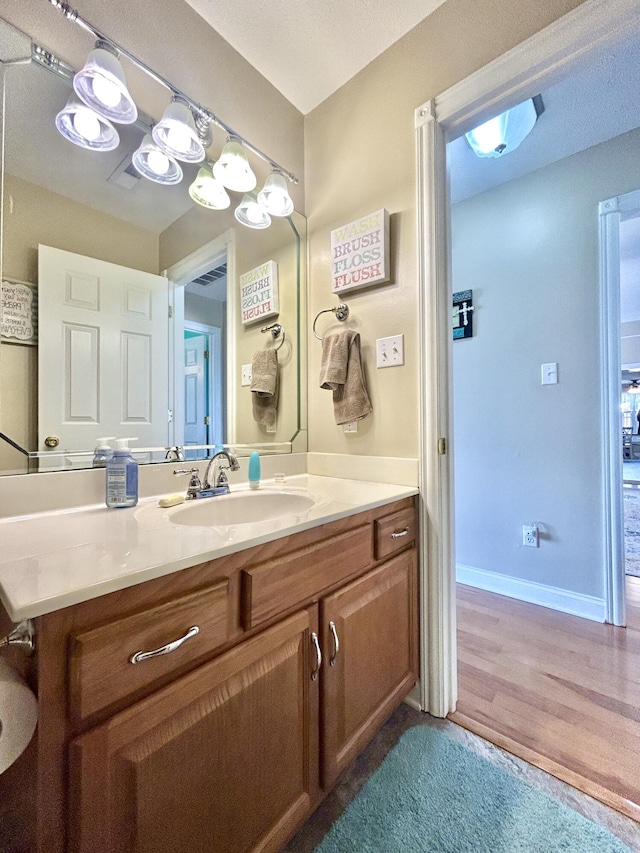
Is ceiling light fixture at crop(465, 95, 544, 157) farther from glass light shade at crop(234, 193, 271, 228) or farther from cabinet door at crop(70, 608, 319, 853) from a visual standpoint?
cabinet door at crop(70, 608, 319, 853)

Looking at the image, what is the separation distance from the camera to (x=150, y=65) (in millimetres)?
1187

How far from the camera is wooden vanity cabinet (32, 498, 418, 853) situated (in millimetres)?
507

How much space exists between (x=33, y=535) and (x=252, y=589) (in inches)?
19.2

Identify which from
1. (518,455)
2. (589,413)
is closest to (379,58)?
(589,413)

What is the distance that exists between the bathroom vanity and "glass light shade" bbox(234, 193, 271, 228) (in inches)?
47.6

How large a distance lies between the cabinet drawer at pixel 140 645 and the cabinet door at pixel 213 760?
0.12 ft

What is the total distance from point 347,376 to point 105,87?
114 centimetres

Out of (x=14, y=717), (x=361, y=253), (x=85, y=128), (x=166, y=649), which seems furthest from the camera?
(x=361, y=253)

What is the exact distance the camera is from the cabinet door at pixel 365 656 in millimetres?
897

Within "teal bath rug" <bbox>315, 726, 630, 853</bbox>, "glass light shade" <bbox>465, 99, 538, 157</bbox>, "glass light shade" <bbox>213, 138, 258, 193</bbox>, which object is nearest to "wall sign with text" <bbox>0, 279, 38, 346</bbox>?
"glass light shade" <bbox>213, 138, 258, 193</bbox>

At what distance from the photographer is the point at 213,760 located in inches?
25.8

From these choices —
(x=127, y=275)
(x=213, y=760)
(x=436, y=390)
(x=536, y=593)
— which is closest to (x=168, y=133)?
(x=127, y=275)

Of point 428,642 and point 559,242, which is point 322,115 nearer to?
point 559,242

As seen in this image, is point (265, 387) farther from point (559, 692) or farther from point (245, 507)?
point (559, 692)
